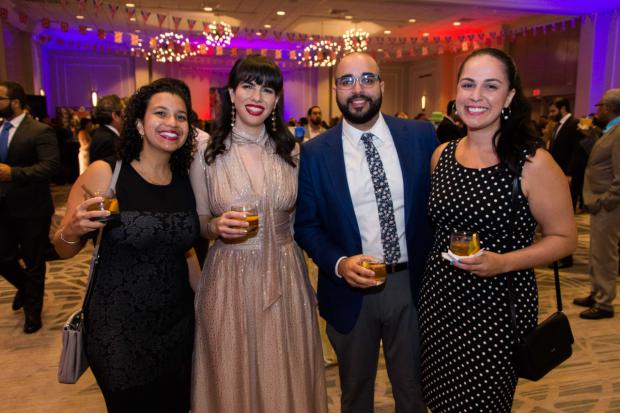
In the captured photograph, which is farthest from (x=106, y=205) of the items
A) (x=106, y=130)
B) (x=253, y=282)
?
(x=106, y=130)

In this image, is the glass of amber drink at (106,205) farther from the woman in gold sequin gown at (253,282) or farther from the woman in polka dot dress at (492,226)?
the woman in polka dot dress at (492,226)

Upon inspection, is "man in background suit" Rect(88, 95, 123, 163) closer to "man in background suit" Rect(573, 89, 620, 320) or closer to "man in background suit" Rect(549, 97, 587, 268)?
"man in background suit" Rect(573, 89, 620, 320)

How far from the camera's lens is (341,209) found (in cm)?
212

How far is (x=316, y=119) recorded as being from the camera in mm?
6574

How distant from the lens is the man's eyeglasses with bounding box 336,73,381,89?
2.16 meters

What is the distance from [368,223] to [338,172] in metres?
0.27

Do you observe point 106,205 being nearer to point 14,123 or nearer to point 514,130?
point 514,130

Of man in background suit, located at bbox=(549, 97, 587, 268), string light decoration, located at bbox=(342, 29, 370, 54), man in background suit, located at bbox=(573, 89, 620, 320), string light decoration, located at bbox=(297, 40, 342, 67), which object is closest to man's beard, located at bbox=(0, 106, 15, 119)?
man in background suit, located at bbox=(573, 89, 620, 320)

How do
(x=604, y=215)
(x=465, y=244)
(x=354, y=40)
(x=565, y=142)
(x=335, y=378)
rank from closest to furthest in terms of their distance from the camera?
(x=465, y=244), (x=335, y=378), (x=604, y=215), (x=565, y=142), (x=354, y=40)

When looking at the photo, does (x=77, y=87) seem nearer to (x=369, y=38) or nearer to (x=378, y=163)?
(x=369, y=38)

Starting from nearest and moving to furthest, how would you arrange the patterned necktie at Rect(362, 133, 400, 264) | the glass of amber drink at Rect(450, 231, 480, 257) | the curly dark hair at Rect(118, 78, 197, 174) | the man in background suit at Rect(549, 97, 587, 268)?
the glass of amber drink at Rect(450, 231, 480, 257), the curly dark hair at Rect(118, 78, 197, 174), the patterned necktie at Rect(362, 133, 400, 264), the man in background suit at Rect(549, 97, 587, 268)

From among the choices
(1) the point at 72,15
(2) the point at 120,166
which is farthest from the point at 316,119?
(1) the point at 72,15

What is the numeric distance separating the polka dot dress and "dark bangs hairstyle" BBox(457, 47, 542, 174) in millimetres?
64

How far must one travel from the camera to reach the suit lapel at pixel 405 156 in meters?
2.12
